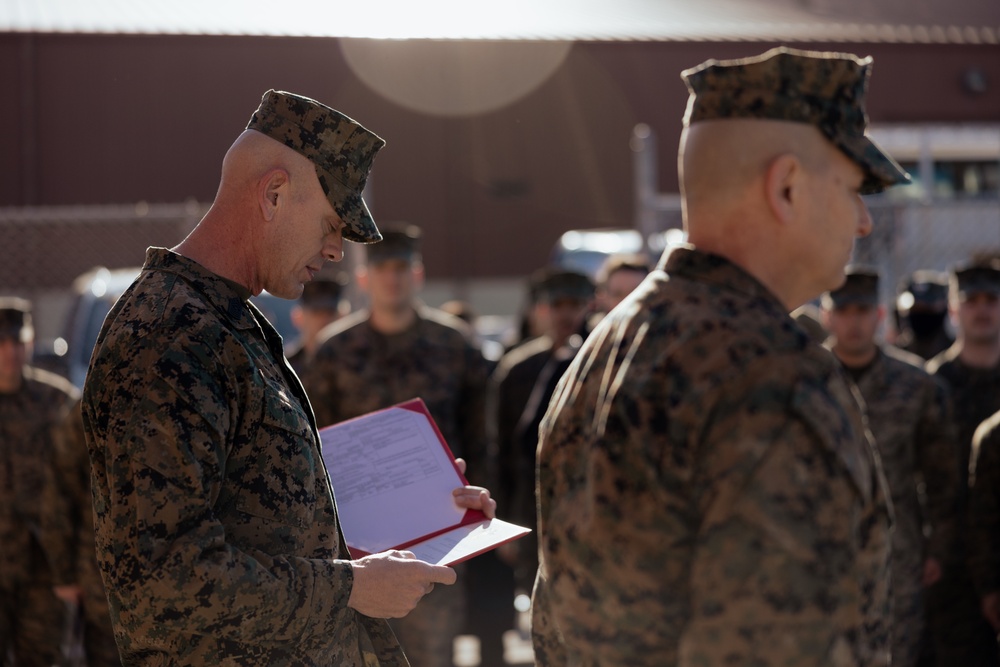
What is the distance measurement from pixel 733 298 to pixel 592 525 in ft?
1.41

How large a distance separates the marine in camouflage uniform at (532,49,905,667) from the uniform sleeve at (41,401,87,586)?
3.77 meters

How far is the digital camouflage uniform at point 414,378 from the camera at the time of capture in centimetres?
591

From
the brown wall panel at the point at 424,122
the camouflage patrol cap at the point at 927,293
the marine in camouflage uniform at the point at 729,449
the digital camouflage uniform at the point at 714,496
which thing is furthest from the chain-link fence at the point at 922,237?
the brown wall panel at the point at 424,122

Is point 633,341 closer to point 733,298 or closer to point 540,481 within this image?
point 733,298

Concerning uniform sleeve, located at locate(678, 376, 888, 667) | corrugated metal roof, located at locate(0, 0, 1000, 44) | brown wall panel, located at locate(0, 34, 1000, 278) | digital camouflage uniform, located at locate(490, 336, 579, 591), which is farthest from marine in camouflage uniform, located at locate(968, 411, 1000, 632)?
brown wall panel, located at locate(0, 34, 1000, 278)

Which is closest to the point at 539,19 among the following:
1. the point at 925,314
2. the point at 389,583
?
the point at 925,314

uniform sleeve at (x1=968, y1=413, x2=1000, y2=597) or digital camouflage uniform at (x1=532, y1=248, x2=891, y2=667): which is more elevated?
digital camouflage uniform at (x1=532, y1=248, x2=891, y2=667)

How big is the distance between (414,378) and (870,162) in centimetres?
413

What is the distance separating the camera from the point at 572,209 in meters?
19.4

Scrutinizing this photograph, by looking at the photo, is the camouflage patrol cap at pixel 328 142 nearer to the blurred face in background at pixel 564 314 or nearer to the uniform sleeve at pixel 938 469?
the uniform sleeve at pixel 938 469

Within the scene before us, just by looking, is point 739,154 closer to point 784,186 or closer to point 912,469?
point 784,186

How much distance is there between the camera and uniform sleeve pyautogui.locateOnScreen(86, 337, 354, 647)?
7.05 feet

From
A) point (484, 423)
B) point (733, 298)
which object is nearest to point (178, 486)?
point (733, 298)

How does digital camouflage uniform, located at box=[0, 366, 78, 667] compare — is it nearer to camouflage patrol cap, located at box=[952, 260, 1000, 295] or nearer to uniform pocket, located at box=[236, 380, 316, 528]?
uniform pocket, located at box=[236, 380, 316, 528]
